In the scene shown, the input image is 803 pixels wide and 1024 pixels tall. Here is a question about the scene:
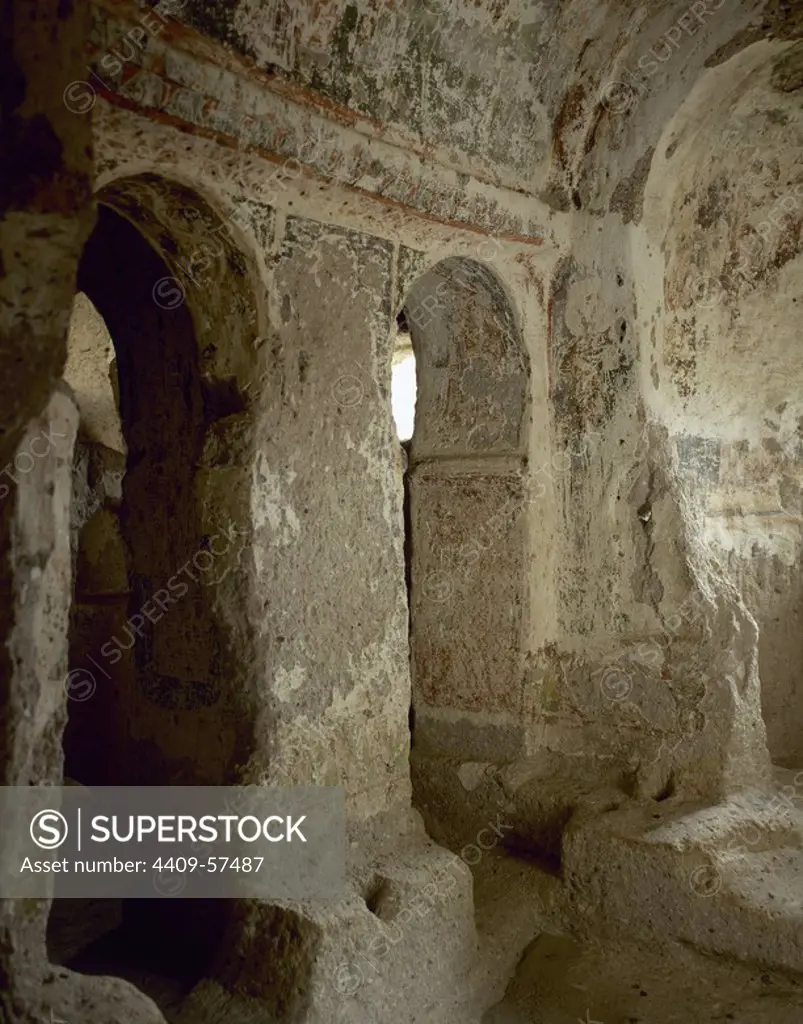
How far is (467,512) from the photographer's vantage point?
4316 millimetres

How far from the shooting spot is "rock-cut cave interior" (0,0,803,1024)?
7.95 feet

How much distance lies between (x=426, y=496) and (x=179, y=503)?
1.31 meters

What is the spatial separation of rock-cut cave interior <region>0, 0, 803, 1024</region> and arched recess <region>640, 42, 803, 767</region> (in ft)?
0.06

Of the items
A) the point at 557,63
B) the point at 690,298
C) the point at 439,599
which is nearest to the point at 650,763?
the point at 439,599

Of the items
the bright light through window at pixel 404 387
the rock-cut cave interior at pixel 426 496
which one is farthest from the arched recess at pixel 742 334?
the bright light through window at pixel 404 387

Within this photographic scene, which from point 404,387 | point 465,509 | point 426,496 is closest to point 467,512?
point 465,509

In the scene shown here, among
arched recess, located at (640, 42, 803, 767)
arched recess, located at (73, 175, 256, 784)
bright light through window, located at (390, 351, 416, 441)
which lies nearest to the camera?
arched recess, located at (73, 175, 256, 784)

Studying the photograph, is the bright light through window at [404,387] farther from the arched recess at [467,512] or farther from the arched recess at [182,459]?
the arched recess at [182,459]

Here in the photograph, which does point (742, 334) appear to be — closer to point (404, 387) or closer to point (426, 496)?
point (426, 496)

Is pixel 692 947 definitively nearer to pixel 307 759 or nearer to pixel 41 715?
pixel 307 759

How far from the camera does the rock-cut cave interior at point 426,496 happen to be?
7.95 ft

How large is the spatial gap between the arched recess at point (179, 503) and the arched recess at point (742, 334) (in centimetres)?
199

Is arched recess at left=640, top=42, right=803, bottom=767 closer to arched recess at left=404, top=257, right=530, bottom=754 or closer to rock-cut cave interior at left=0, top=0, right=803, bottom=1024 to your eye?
rock-cut cave interior at left=0, top=0, right=803, bottom=1024

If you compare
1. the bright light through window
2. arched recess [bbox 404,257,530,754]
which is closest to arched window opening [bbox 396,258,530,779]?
arched recess [bbox 404,257,530,754]
